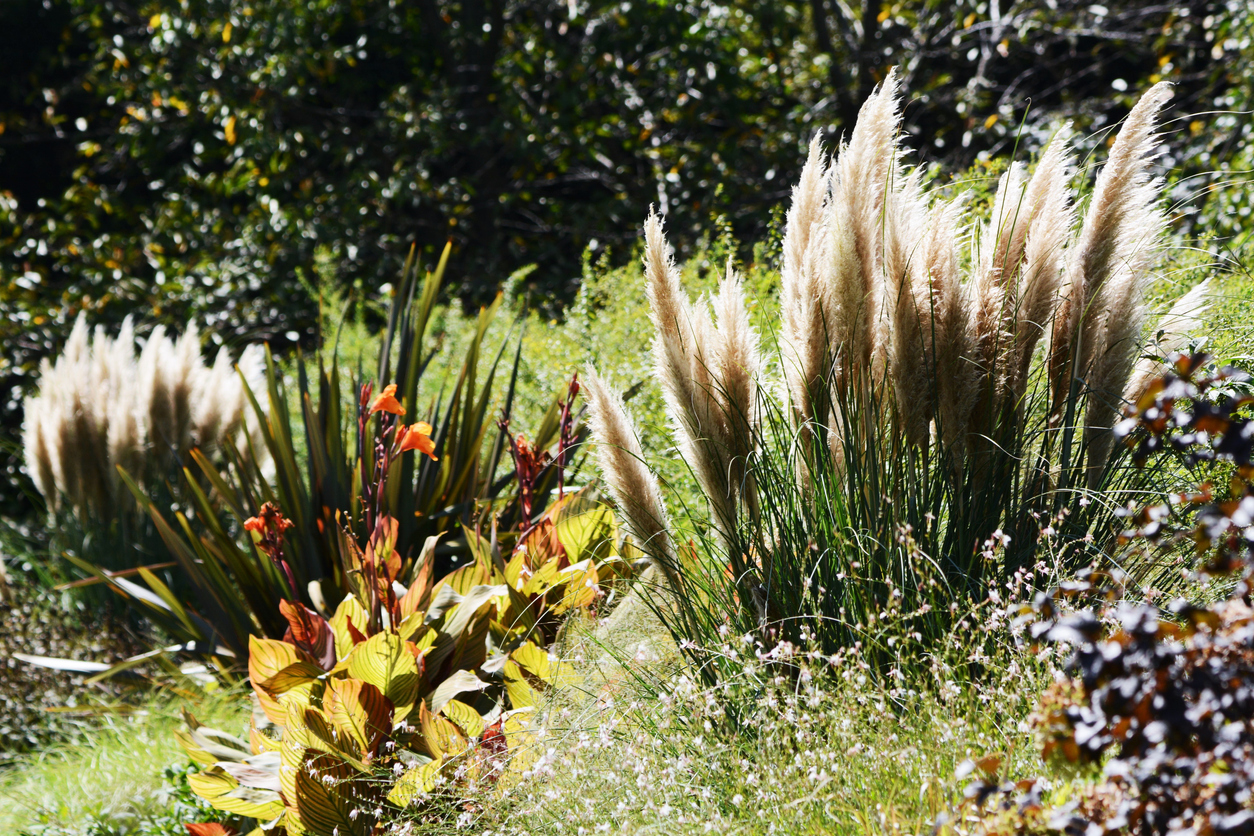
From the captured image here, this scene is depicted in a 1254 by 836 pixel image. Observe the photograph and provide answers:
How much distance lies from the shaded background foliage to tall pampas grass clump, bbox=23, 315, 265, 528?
2713 millimetres

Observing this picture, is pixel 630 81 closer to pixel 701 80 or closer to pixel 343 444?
pixel 701 80

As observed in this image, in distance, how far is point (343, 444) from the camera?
2893 millimetres

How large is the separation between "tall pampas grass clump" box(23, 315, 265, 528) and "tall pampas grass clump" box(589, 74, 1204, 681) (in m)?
2.95

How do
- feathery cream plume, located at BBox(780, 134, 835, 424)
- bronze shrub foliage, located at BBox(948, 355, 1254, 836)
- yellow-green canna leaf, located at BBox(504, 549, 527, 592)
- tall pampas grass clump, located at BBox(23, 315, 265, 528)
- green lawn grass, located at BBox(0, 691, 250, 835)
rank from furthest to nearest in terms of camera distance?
tall pampas grass clump, located at BBox(23, 315, 265, 528)
green lawn grass, located at BBox(0, 691, 250, 835)
yellow-green canna leaf, located at BBox(504, 549, 527, 592)
feathery cream plume, located at BBox(780, 134, 835, 424)
bronze shrub foliage, located at BBox(948, 355, 1254, 836)

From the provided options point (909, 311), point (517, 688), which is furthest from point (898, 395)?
point (517, 688)

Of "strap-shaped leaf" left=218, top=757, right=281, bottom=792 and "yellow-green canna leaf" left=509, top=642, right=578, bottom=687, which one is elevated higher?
"yellow-green canna leaf" left=509, top=642, right=578, bottom=687

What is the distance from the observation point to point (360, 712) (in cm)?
182

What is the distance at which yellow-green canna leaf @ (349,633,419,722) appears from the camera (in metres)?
1.86

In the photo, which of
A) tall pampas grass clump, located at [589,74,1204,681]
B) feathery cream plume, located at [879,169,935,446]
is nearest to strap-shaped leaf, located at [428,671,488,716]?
tall pampas grass clump, located at [589,74,1204,681]

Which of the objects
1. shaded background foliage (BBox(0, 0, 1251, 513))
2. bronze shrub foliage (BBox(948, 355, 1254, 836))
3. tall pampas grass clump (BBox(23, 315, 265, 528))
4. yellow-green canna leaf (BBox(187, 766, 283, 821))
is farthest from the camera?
shaded background foliage (BBox(0, 0, 1251, 513))

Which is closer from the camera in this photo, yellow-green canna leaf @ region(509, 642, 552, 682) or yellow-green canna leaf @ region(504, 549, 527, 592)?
yellow-green canna leaf @ region(509, 642, 552, 682)

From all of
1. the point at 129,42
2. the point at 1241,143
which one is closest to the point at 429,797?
the point at 1241,143

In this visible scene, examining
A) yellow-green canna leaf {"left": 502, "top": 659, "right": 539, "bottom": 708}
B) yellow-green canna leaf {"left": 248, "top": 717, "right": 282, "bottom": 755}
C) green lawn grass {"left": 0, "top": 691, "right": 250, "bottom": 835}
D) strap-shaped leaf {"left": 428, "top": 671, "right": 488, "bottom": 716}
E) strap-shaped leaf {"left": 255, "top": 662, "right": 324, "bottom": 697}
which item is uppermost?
strap-shaped leaf {"left": 255, "top": 662, "right": 324, "bottom": 697}

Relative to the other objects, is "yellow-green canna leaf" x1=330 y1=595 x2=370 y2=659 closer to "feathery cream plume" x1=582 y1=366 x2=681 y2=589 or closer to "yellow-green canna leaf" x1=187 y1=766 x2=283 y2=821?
"yellow-green canna leaf" x1=187 y1=766 x2=283 y2=821
